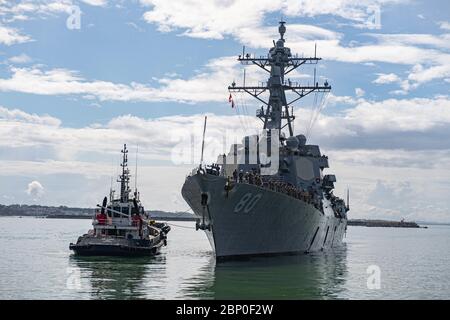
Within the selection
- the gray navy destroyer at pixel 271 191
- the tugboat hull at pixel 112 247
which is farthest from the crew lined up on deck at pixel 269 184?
the tugboat hull at pixel 112 247

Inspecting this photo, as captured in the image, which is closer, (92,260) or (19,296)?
(19,296)

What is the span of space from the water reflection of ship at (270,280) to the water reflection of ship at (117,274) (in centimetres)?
197

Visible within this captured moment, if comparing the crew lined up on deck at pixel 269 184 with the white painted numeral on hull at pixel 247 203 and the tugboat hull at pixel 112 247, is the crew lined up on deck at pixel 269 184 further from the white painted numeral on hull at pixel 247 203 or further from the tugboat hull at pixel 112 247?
the tugboat hull at pixel 112 247

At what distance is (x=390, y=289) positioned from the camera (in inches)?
987

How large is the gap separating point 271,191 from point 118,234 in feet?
36.0

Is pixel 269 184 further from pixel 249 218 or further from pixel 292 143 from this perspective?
pixel 292 143

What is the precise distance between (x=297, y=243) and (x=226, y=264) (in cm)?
739

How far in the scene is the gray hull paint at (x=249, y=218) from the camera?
28.6m

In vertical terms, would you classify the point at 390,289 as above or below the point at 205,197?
below

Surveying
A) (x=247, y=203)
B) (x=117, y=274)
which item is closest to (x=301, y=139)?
(x=247, y=203)
